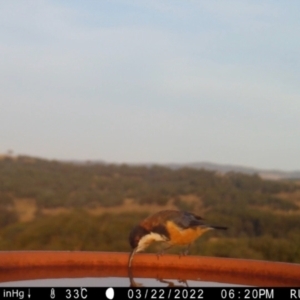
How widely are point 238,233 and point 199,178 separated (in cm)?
269

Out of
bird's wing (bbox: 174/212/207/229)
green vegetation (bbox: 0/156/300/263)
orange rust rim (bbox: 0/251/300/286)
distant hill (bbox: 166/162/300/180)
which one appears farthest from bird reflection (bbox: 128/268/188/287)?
distant hill (bbox: 166/162/300/180)

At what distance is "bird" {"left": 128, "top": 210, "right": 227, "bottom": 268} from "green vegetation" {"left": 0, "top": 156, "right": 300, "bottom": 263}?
179cm

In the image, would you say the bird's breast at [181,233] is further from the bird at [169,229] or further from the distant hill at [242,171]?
the distant hill at [242,171]

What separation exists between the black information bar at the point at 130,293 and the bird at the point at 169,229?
1.20 feet

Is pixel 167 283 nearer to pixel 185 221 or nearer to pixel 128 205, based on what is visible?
pixel 185 221

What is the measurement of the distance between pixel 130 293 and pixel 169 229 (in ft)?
1.56

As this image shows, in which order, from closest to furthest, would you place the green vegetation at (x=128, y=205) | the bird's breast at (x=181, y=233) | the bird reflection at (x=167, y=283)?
the bird reflection at (x=167, y=283), the bird's breast at (x=181, y=233), the green vegetation at (x=128, y=205)

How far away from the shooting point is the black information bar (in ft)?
7.20

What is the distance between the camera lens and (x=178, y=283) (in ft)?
8.14

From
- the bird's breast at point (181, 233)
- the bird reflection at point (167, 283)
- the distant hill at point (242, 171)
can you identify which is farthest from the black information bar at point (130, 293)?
the distant hill at point (242, 171)

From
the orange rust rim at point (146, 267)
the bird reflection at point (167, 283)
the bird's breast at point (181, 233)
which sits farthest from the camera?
the orange rust rim at point (146, 267)

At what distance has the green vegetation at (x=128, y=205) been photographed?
6.09 m

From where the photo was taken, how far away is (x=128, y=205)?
856 centimetres

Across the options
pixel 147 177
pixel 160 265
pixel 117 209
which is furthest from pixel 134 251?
pixel 147 177
